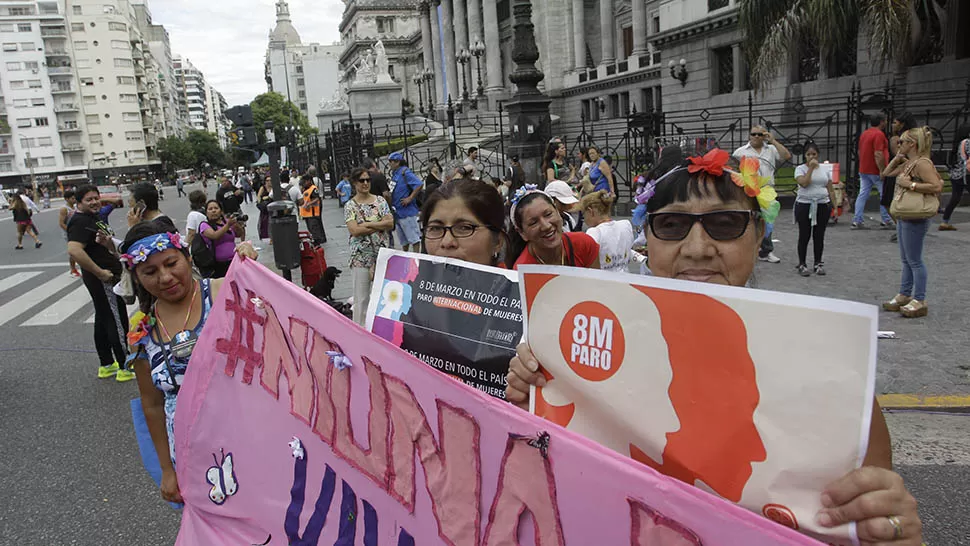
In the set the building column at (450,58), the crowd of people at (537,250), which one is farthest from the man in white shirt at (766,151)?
the building column at (450,58)

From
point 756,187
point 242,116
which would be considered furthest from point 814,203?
point 242,116

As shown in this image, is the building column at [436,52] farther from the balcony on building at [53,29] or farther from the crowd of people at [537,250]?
the crowd of people at [537,250]

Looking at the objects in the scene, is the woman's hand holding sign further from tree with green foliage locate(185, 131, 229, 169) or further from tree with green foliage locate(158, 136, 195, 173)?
tree with green foliage locate(185, 131, 229, 169)

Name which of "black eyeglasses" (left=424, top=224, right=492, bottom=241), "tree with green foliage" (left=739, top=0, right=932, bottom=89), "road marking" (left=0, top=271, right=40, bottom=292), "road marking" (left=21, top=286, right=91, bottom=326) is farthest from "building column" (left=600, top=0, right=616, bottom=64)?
"black eyeglasses" (left=424, top=224, right=492, bottom=241)

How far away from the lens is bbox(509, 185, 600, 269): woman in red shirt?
3.51 m

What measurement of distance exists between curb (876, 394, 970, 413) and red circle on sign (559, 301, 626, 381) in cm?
402

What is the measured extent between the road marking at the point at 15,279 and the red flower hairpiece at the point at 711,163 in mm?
14364

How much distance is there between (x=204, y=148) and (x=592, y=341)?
398 ft

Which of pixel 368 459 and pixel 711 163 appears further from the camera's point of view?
pixel 368 459

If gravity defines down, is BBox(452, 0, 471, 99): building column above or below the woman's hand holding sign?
above

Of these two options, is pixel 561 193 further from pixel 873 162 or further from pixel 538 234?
pixel 873 162

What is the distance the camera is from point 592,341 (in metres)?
1.50

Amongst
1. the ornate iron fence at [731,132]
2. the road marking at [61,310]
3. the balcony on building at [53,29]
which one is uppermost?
the balcony on building at [53,29]

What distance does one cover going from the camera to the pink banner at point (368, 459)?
55.1 inches
